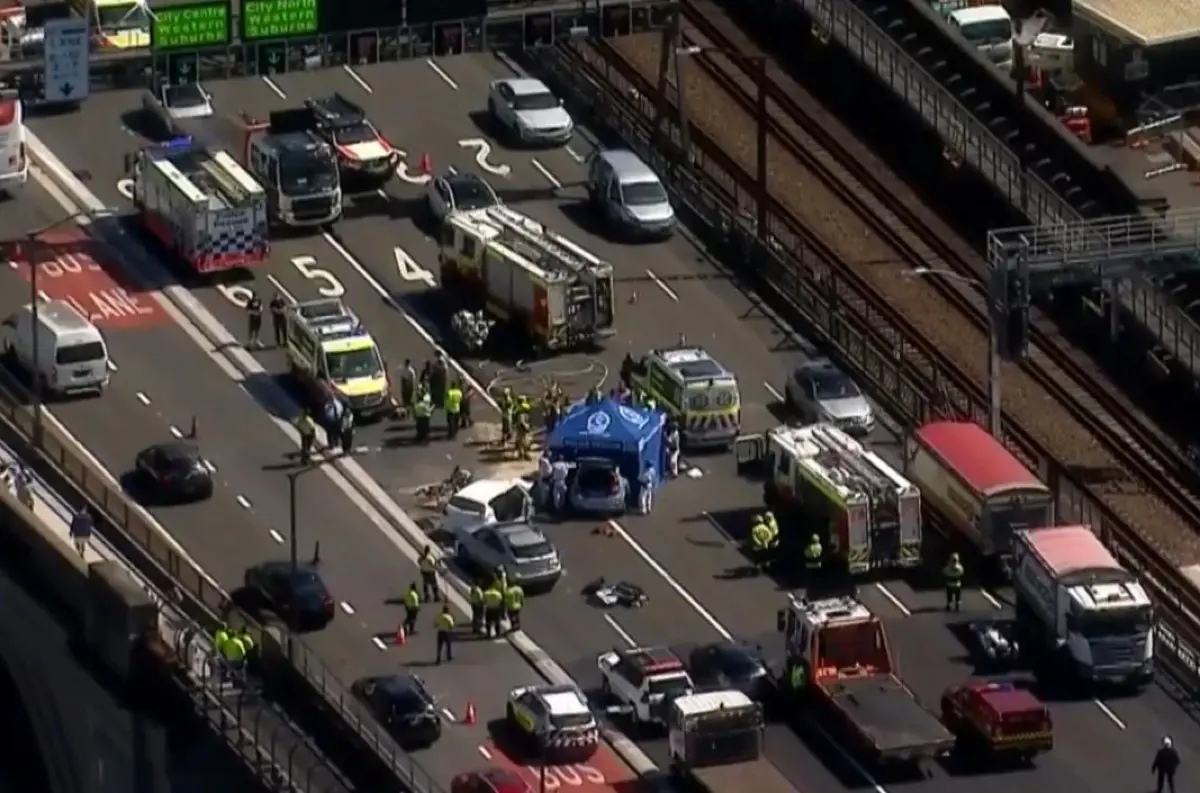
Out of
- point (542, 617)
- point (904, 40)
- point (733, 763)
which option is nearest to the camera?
point (733, 763)

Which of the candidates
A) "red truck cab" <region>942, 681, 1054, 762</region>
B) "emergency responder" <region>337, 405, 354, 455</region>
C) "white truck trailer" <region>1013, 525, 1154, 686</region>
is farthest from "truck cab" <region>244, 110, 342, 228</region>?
"red truck cab" <region>942, 681, 1054, 762</region>

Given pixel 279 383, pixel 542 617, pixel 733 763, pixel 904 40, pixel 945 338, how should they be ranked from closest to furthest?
pixel 733 763 → pixel 542 617 → pixel 279 383 → pixel 945 338 → pixel 904 40

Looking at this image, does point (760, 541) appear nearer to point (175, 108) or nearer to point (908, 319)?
point (908, 319)

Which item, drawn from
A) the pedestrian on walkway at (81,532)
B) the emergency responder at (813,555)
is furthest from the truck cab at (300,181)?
the emergency responder at (813,555)

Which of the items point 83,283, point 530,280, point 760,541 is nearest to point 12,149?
point 83,283

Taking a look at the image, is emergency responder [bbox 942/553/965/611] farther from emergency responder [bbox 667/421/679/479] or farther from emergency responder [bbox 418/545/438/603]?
emergency responder [bbox 418/545/438/603]

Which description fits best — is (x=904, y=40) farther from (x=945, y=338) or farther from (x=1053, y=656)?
(x=1053, y=656)

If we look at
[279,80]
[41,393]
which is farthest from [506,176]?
[41,393]
